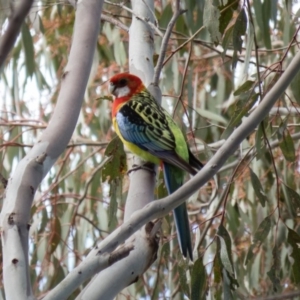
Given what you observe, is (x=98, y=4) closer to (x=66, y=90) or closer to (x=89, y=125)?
(x=66, y=90)

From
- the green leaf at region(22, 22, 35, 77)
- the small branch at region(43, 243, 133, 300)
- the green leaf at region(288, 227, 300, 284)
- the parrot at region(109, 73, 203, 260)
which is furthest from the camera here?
the green leaf at region(22, 22, 35, 77)

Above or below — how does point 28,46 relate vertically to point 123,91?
above

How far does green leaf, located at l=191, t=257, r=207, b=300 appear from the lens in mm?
2301

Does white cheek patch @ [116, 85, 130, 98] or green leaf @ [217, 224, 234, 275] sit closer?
green leaf @ [217, 224, 234, 275]

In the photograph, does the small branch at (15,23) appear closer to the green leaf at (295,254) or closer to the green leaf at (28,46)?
the green leaf at (295,254)

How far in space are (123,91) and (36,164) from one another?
1.42 m

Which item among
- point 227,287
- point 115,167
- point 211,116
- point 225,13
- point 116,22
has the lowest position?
point 227,287

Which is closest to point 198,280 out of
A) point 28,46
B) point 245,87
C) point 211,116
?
point 245,87

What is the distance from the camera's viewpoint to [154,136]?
2709 millimetres

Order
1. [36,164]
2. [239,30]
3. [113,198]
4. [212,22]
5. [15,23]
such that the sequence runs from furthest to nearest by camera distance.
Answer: [113,198] → [239,30] → [212,22] → [36,164] → [15,23]

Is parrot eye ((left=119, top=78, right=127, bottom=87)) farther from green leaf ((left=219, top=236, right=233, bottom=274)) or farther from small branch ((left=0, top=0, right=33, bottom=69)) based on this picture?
small branch ((left=0, top=0, right=33, bottom=69))

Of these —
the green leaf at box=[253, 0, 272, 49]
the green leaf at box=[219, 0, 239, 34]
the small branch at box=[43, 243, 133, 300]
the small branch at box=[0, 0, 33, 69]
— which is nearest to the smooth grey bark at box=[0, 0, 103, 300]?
the small branch at box=[43, 243, 133, 300]

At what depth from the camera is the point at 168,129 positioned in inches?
109

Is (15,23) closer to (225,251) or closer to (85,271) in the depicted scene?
(85,271)
